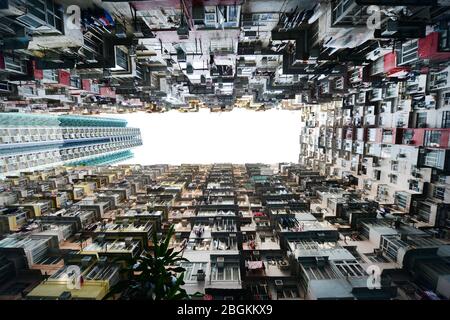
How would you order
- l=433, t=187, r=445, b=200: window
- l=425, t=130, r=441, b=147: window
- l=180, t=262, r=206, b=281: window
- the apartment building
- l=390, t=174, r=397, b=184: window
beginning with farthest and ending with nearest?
l=390, t=174, r=397, b=184: window
l=433, t=187, r=445, b=200: window
l=425, t=130, r=441, b=147: window
l=180, t=262, r=206, b=281: window
the apartment building

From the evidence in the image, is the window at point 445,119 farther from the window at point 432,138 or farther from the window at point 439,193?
the window at point 439,193

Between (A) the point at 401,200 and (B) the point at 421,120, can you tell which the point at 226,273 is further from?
(B) the point at 421,120

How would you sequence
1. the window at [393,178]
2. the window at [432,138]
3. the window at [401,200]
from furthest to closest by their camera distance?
the window at [393,178] < the window at [401,200] < the window at [432,138]

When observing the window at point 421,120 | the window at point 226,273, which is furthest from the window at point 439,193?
the window at point 226,273

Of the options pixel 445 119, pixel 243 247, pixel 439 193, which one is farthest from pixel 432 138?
pixel 243 247

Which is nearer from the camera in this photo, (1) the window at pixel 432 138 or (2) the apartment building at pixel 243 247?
(2) the apartment building at pixel 243 247

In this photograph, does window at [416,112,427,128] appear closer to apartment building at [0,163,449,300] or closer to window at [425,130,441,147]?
window at [425,130,441,147]

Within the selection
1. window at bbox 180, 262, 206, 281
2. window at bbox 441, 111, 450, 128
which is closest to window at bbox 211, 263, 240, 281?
window at bbox 180, 262, 206, 281

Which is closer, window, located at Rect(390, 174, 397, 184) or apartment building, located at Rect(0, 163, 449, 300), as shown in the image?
apartment building, located at Rect(0, 163, 449, 300)
